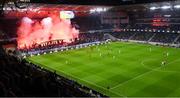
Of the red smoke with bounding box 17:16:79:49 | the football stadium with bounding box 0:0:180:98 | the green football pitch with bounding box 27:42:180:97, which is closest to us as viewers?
the football stadium with bounding box 0:0:180:98

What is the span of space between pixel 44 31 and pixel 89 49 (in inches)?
647

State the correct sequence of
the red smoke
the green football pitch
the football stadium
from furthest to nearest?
the red smoke, the green football pitch, the football stadium

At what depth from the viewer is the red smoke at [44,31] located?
59.4m

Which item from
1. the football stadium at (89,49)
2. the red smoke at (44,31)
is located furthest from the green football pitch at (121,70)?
the red smoke at (44,31)

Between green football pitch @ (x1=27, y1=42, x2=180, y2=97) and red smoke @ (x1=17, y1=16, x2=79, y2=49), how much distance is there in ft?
41.6

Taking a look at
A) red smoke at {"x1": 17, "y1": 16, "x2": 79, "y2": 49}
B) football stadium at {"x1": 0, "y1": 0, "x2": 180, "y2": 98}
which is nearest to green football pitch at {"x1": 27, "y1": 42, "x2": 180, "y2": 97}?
football stadium at {"x1": 0, "y1": 0, "x2": 180, "y2": 98}

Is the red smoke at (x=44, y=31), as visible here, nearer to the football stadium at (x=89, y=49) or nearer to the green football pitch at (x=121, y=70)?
the football stadium at (x=89, y=49)

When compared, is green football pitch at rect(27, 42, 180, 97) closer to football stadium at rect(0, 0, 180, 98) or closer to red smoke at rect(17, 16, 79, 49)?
football stadium at rect(0, 0, 180, 98)

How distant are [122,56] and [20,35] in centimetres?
2874

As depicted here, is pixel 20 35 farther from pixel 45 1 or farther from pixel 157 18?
pixel 157 18

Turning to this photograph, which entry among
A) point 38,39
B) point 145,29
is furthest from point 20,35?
point 145,29

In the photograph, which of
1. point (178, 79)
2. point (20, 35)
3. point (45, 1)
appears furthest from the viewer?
point (20, 35)

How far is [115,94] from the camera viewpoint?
26.3m

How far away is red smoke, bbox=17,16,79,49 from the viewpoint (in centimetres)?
5938
